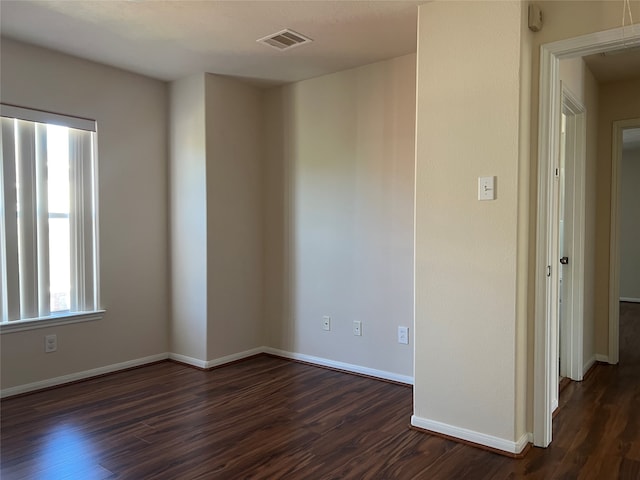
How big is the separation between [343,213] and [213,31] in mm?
1638

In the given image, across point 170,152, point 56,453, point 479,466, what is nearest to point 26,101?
point 170,152

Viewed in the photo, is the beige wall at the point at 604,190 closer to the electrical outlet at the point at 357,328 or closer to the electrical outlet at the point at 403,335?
the electrical outlet at the point at 403,335

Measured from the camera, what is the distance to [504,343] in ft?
7.76

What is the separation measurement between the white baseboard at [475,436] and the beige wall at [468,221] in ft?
0.06

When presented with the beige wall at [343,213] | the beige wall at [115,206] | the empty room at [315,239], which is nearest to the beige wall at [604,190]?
the empty room at [315,239]

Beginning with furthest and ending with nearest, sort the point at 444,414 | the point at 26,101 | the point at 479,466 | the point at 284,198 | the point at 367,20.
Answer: the point at 284,198
the point at 26,101
the point at 367,20
the point at 444,414
the point at 479,466

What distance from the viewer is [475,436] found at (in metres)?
2.46

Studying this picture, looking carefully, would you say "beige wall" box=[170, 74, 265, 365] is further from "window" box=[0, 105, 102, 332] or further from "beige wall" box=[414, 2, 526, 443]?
"beige wall" box=[414, 2, 526, 443]

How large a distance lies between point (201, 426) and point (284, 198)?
2.11m

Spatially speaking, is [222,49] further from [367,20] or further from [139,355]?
[139,355]

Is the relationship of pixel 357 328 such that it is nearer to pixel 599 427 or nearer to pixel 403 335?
pixel 403 335

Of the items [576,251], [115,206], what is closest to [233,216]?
[115,206]

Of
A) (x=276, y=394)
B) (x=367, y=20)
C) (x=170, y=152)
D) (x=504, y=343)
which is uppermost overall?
(x=367, y=20)

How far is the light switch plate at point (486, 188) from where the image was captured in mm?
2379
